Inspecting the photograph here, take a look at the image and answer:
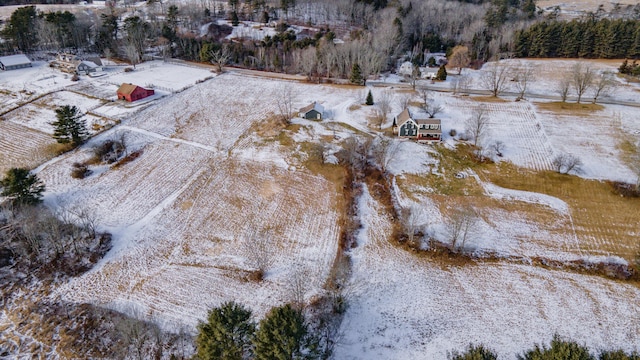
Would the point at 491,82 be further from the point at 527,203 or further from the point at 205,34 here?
the point at 205,34

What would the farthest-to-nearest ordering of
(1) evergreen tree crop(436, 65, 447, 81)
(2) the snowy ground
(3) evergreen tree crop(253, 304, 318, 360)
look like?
(1) evergreen tree crop(436, 65, 447, 81)
(2) the snowy ground
(3) evergreen tree crop(253, 304, 318, 360)

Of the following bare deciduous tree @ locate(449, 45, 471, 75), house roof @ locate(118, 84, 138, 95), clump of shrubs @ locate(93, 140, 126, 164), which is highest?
bare deciduous tree @ locate(449, 45, 471, 75)

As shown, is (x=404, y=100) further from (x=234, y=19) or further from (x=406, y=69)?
(x=234, y=19)

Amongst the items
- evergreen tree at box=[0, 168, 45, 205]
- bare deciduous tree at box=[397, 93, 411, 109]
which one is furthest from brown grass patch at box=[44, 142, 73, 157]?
bare deciduous tree at box=[397, 93, 411, 109]

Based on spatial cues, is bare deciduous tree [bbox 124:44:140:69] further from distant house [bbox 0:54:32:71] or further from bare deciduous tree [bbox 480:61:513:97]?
bare deciduous tree [bbox 480:61:513:97]

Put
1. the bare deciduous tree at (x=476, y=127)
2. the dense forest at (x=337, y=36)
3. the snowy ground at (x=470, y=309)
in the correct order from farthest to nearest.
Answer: the dense forest at (x=337, y=36) → the bare deciduous tree at (x=476, y=127) → the snowy ground at (x=470, y=309)

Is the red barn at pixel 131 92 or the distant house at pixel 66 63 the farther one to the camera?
the distant house at pixel 66 63

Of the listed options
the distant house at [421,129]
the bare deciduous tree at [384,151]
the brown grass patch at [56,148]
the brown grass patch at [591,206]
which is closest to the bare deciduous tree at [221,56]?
the brown grass patch at [56,148]

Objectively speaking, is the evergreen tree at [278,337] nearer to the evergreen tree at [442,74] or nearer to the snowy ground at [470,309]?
the snowy ground at [470,309]
